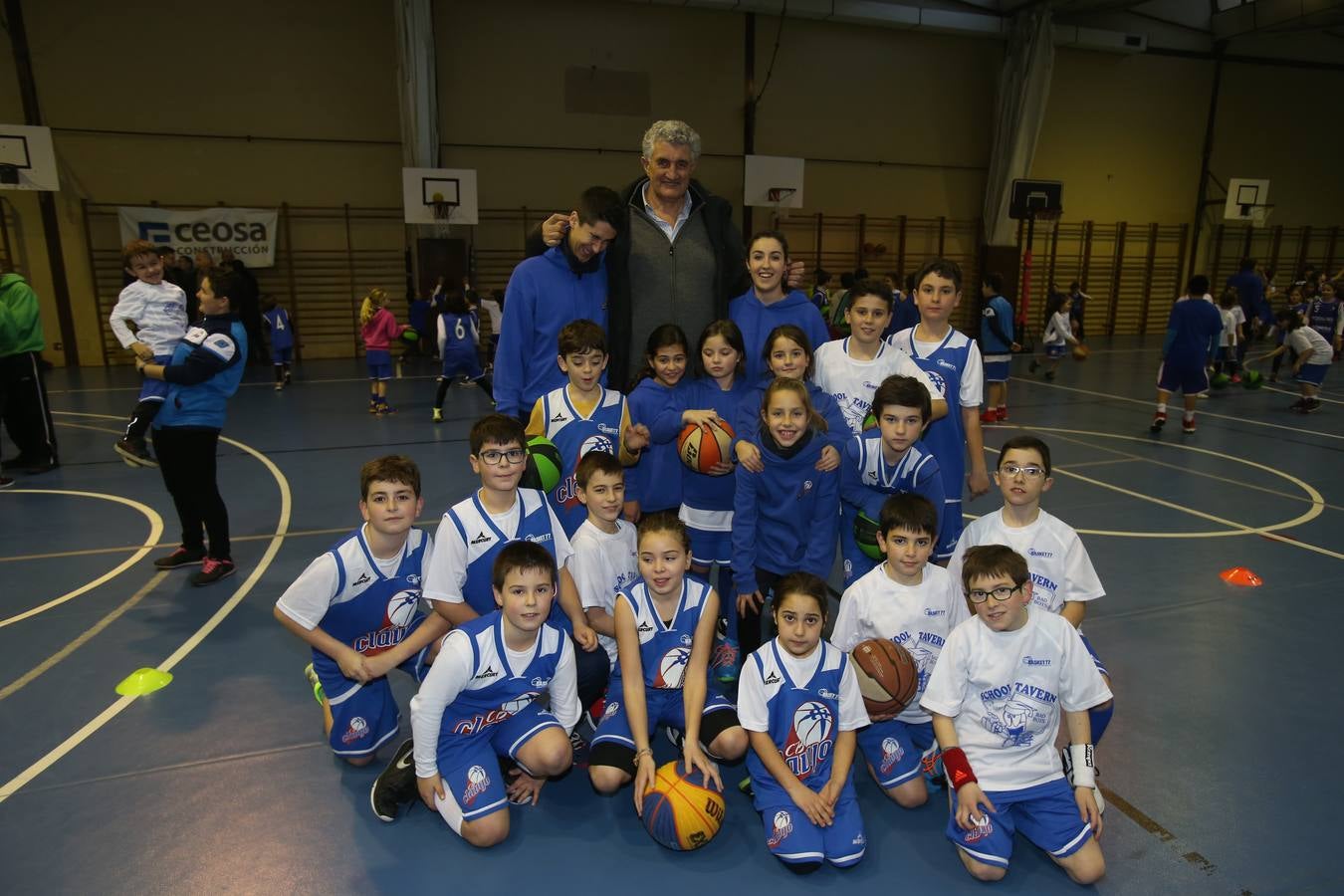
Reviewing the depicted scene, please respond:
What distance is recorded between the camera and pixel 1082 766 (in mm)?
2828

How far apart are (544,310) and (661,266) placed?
600 mm

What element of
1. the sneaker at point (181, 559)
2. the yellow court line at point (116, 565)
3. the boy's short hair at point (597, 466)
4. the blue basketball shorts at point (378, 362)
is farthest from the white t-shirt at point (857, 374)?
the blue basketball shorts at point (378, 362)

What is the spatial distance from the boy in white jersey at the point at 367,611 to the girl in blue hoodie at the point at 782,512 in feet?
4.30

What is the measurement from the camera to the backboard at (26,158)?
12945mm

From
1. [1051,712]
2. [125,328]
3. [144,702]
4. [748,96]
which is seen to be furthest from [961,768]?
[748,96]

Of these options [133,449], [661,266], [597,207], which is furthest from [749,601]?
[133,449]

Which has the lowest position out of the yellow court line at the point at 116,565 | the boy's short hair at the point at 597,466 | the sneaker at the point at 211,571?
the yellow court line at the point at 116,565

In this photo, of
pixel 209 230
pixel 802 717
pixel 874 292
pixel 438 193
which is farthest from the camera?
pixel 438 193

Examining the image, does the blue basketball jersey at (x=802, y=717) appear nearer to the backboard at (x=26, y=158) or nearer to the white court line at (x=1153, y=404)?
the white court line at (x=1153, y=404)

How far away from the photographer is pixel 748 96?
17156 millimetres

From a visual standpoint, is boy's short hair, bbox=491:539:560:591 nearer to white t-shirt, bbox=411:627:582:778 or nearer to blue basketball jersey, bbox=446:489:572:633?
white t-shirt, bbox=411:627:582:778

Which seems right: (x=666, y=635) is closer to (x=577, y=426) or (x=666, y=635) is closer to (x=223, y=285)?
(x=577, y=426)

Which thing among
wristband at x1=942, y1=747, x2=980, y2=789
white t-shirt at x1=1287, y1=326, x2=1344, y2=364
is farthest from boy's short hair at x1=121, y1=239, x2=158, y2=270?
white t-shirt at x1=1287, y1=326, x2=1344, y2=364

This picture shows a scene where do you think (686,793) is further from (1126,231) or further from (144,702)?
(1126,231)
